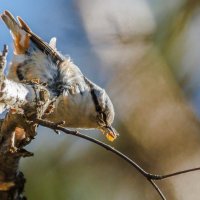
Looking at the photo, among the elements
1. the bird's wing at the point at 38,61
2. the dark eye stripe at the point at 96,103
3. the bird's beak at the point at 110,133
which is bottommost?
the bird's beak at the point at 110,133

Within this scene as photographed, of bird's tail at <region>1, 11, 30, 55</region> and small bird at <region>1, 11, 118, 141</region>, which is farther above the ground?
bird's tail at <region>1, 11, 30, 55</region>

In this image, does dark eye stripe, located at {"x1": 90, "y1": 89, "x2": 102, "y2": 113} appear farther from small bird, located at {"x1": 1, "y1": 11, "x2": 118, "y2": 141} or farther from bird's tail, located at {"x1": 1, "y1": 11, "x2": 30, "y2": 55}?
bird's tail, located at {"x1": 1, "y1": 11, "x2": 30, "y2": 55}

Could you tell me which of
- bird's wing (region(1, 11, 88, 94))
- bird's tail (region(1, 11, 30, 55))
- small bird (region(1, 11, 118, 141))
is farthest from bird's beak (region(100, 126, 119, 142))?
bird's tail (region(1, 11, 30, 55))

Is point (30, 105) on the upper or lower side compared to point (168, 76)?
lower

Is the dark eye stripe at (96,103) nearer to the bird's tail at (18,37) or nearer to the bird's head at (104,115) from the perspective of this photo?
the bird's head at (104,115)

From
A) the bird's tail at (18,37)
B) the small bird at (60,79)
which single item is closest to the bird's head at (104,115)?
the small bird at (60,79)

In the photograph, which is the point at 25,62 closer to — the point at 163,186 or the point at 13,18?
the point at 13,18

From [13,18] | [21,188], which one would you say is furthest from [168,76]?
[21,188]
